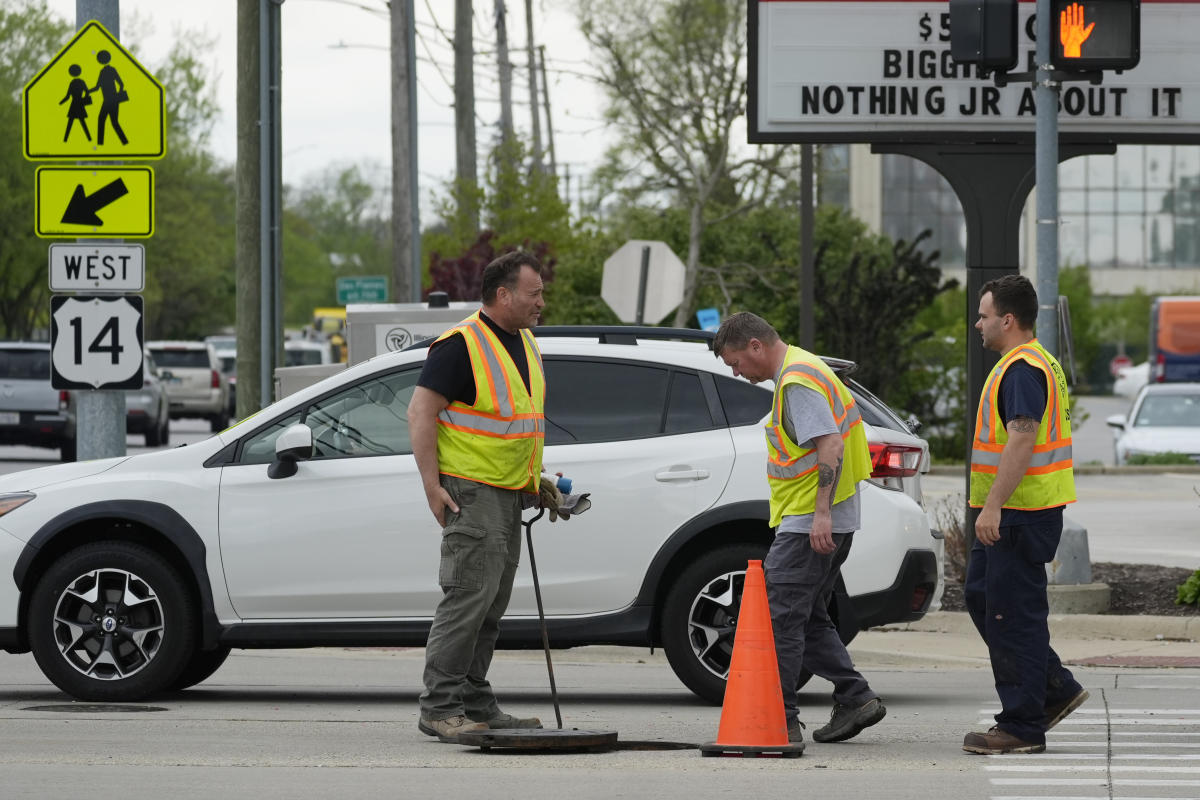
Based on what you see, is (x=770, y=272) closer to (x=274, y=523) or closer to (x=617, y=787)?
(x=274, y=523)

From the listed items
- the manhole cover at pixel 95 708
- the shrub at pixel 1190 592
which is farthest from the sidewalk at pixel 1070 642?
the manhole cover at pixel 95 708

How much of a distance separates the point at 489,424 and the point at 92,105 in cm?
514

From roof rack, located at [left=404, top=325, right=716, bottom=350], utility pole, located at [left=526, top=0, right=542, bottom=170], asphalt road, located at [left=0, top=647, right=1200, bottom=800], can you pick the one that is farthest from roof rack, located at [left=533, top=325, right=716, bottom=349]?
utility pole, located at [left=526, top=0, right=542, bottom=170]

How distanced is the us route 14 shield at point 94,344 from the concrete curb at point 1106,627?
4.97 metres

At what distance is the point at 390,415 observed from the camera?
29.9 ft

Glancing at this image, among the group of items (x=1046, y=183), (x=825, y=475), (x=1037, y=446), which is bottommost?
(x=825, y=475)

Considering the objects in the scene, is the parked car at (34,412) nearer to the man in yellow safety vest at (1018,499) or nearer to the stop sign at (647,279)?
the stop sign at (647,279)

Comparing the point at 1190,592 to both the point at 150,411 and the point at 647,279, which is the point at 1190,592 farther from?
the point at 150,411

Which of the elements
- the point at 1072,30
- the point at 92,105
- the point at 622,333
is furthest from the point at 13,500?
the point at 1072,30

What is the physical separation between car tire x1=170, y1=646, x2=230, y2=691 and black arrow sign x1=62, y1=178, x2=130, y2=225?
3142 millimetres

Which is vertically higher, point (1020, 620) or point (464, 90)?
point (464, 90)

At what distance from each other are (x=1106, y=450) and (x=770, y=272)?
11.2m

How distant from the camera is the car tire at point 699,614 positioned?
351 inches

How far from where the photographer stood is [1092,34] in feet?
37.1
